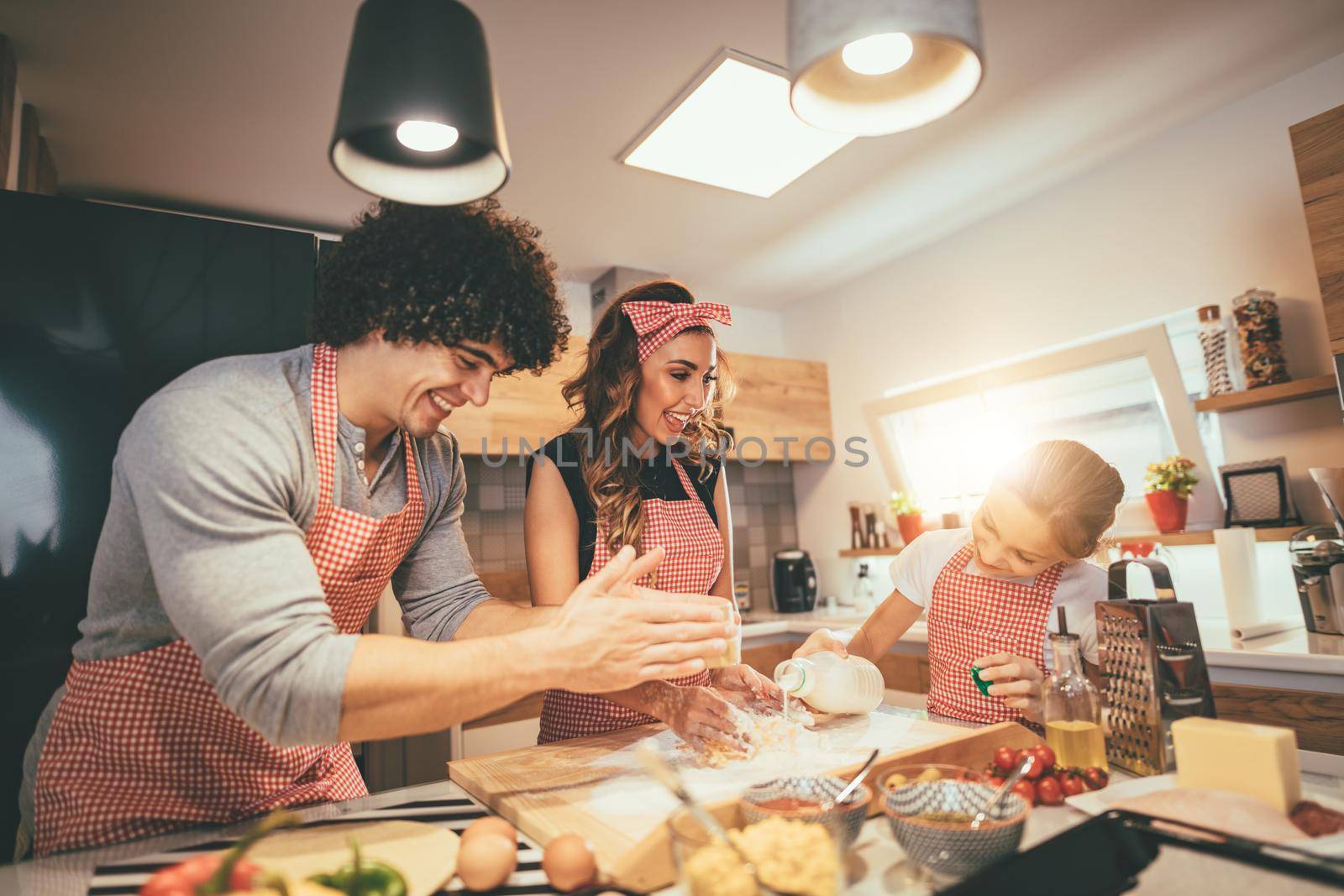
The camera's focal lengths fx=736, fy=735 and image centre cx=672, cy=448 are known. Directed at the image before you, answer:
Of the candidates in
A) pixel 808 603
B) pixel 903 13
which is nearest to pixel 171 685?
pixel 903 13

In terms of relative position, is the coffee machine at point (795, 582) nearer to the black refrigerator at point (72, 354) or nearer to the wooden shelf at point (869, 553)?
the wooden shelf at point (869, 553)

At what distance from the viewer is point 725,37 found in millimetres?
2049

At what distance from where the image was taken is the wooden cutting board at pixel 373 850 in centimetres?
76

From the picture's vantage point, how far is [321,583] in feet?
3.30

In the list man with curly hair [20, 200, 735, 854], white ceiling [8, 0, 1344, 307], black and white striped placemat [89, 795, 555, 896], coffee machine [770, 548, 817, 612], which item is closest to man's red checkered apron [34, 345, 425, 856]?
man with curly hair [20, 200, 735, 854]

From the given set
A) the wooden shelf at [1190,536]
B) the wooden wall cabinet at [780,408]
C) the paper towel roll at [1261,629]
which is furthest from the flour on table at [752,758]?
the wooden wall cabinet at [780,408]

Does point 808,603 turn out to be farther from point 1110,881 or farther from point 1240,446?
point 1110,881

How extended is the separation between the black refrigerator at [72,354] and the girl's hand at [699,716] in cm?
106

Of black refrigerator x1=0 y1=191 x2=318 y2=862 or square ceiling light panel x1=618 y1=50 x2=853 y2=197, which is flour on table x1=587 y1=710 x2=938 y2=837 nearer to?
black refrigerator x1=0 y1=191 x2=318 y2=862

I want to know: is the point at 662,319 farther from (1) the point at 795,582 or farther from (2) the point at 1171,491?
(1) the point at 795,582

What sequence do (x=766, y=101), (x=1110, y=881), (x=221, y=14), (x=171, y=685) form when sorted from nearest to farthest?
(x=1110, y=881) < (x=171, y=685) < (x=221, y=14) < (x=766, y=101)

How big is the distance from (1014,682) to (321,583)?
1.14 meters

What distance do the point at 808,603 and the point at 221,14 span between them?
3417mm

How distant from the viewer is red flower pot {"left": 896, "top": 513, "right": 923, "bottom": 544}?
350 centimetres
